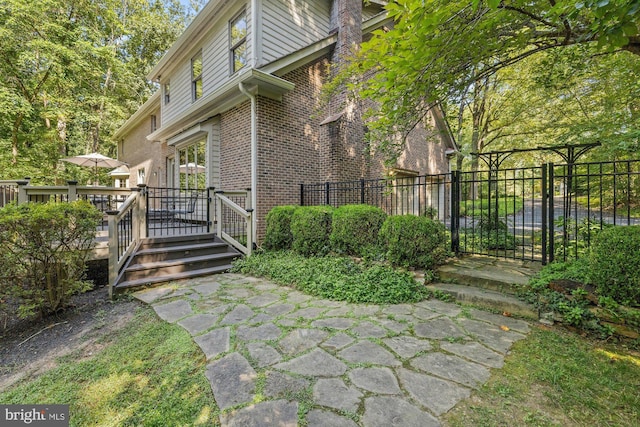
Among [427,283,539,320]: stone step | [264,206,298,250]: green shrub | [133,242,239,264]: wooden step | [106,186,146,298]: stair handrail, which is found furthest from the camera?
[264,206,298,250]: green shrub

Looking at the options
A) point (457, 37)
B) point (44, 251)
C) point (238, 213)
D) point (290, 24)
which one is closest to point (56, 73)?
point (290, 24)

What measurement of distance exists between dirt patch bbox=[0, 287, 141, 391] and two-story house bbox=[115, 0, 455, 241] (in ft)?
12.0

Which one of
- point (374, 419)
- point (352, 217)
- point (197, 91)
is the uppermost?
point (197, 91)

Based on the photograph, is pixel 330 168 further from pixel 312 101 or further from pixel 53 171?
pixel 53 171

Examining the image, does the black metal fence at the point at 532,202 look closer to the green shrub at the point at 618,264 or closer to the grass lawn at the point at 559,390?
the green shrub at the point at 618,264

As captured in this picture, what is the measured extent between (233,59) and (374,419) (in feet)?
29.1

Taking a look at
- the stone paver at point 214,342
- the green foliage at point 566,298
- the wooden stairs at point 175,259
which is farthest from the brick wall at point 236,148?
the green foliage at point 566,298

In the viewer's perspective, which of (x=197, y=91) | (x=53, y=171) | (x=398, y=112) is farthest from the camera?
(x=53, y=171)

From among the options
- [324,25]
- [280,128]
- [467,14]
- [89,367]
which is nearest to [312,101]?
[280,128]

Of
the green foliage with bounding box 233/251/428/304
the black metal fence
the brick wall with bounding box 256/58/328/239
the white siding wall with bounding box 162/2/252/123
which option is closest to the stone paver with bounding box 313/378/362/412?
the green foliage with bounding box 233/251/428/304

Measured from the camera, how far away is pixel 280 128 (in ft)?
23.9

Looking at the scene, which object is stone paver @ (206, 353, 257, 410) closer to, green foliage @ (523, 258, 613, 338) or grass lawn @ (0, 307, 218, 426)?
grass lawn @ (0, 307, 218, 426)

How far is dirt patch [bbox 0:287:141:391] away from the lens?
2.66 metres

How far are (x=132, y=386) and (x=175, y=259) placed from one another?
3639 mm
